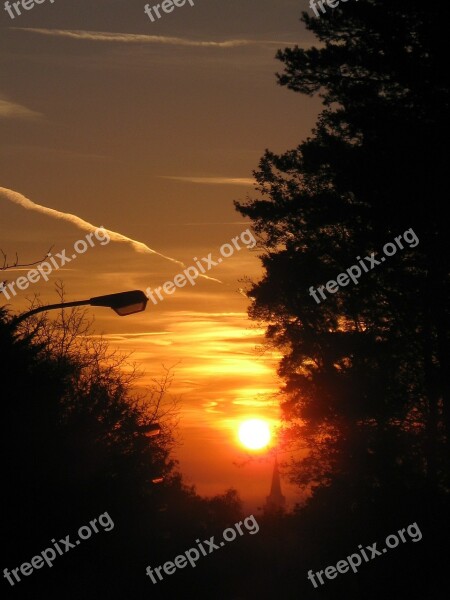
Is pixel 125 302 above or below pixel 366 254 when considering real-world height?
below

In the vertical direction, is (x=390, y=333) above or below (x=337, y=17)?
below

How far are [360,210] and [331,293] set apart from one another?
5.76m

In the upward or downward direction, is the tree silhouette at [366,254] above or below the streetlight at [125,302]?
above

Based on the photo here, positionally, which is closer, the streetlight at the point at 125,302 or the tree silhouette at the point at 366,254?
the streetlight at the point at 125,302

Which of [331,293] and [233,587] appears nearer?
[331,293]

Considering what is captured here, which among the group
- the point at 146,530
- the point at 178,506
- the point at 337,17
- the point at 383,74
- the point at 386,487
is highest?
the point at 178,506

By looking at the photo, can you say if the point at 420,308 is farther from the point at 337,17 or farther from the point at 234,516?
the point at 234,516

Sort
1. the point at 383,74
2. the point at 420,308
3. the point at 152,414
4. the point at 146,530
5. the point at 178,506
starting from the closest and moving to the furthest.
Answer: the point at 383,74, the point at 420,308, the point at 146,530, the point at 152,414, the point at 178,506

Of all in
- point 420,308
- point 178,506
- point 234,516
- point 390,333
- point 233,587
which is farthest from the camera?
point 234,516

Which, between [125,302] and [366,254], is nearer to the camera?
[125,302]

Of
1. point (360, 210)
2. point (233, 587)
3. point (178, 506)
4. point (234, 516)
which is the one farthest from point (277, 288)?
point (234, 516)

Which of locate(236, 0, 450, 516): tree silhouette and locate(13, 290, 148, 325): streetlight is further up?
locate(236, 0, 450, 516): tree silhouette

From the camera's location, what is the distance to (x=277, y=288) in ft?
110

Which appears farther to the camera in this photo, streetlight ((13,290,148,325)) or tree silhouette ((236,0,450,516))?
tree silhouette ((236,0,450,516))
